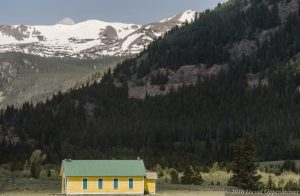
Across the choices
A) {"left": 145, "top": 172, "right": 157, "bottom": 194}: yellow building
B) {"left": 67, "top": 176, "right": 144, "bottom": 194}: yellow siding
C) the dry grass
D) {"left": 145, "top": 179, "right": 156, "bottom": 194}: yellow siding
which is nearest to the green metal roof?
{"left": 67, "top": 176, "right": 144, "bottom": 194}: yellow siding

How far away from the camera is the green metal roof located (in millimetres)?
102312

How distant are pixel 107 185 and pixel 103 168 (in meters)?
2.83

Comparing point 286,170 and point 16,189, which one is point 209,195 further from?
point 286,170

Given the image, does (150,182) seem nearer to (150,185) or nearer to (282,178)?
(150,185)

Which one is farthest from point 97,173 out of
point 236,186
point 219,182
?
point 219,182

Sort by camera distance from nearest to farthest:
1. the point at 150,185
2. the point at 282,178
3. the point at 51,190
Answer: the point at 150,185 < the point at 51,190 < the point at 282,178

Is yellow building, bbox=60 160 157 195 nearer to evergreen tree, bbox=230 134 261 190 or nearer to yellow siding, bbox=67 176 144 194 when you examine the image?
yellow siding, bbox=67 176 144 194

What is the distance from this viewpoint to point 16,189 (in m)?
108

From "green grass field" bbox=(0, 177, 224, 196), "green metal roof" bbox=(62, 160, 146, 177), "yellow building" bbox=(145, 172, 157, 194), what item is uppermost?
"green metal roof" bbox=(62, 160, 146, 177)

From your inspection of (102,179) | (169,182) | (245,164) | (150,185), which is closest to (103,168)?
(102,179)

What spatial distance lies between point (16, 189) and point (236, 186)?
35.5 metres

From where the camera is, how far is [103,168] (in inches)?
4082

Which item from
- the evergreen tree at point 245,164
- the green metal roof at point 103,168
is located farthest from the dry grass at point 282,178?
the green metal roof at point 103,168

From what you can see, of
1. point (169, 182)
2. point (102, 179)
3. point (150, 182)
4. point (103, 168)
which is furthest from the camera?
point (169, 182)
